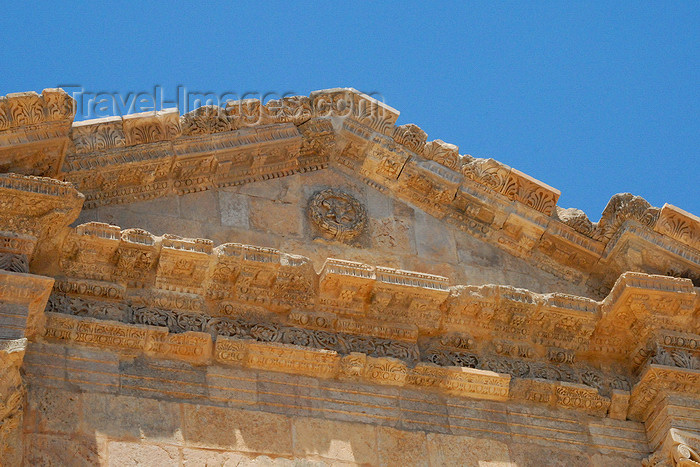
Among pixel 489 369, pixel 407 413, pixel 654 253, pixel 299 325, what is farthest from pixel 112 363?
pixel 654 253

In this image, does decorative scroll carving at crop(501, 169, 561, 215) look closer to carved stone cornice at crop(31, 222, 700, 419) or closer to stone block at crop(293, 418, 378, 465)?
carved stone cornice at crop(31, 222, 700, 419)

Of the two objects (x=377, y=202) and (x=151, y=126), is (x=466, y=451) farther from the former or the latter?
(x=151, y=126)

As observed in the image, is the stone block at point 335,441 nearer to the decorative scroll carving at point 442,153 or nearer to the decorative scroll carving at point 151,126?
the decorative scroll carving at point 151,126

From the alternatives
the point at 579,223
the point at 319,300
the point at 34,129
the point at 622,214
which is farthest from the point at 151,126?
the point at 622,214

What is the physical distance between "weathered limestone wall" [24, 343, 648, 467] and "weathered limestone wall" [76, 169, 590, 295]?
4.43ft

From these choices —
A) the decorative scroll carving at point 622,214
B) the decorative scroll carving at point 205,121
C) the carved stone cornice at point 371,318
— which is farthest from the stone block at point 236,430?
the decorative scroll carving at point 622,214

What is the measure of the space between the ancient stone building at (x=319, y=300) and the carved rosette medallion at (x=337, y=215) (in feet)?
0.08

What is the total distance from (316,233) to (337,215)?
0.29 metres

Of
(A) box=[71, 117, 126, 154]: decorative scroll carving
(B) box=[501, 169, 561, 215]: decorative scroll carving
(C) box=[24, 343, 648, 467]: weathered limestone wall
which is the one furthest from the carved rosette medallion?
(A) box=[71, 117, 126, 154]: decorative scroll carving

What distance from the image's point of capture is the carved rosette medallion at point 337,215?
11242 mm

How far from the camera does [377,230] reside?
37.8 feet

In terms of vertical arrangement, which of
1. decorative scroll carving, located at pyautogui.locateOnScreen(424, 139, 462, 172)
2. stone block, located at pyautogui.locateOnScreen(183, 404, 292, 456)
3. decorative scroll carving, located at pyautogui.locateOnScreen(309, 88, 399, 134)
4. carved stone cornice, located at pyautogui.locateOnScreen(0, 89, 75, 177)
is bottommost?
stone block, located at pyautogui.locateOnScreen(183, 404, 292, 456)

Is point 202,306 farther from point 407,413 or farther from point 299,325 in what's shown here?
point 407,413

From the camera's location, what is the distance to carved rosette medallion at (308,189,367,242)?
11242mm
